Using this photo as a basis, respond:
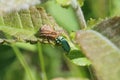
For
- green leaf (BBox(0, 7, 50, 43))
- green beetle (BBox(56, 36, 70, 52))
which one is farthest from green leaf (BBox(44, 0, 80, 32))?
green beetle (BBox(56, 36, 70, 52))

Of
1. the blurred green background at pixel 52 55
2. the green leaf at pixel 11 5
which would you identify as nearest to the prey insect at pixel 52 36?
the green leaf at pixel 11 5

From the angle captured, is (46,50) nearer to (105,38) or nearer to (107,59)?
(105,38)

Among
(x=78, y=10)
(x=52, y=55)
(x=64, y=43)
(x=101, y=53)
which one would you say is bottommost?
(x=101, y=53)

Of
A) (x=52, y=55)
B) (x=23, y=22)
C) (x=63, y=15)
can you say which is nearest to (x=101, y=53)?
(x=23, y=22)

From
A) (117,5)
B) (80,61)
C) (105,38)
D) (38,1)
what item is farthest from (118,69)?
(117,5)

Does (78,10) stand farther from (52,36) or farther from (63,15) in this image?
(63,15)

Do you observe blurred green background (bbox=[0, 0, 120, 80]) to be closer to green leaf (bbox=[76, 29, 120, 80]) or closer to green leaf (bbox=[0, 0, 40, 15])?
green leaf (bbox=[0, 0, 40, 15])

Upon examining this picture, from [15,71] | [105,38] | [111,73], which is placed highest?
[15,71]

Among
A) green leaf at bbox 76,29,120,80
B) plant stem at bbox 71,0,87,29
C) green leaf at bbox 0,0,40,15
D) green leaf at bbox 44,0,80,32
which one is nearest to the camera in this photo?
green leaf at bbox 76,29,120,80
